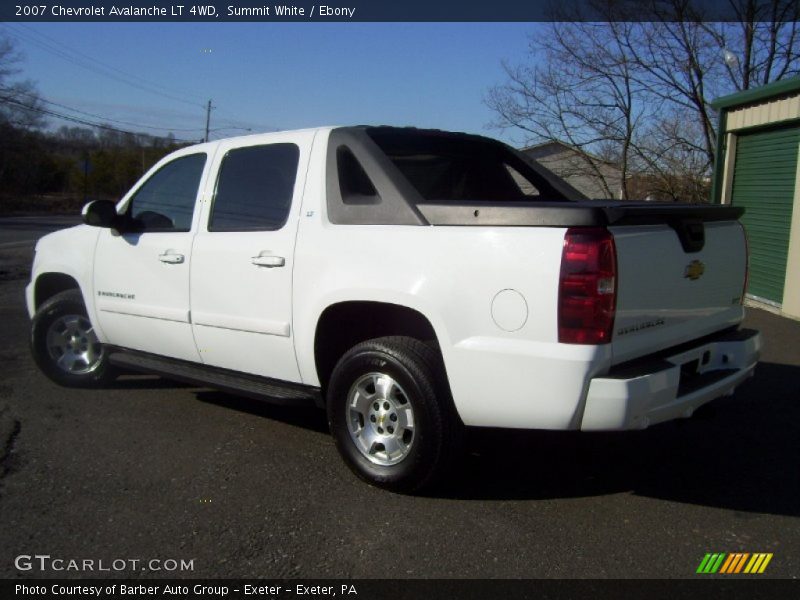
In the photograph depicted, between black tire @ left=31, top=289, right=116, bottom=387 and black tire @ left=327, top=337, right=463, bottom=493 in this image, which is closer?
black tire @ left=327, top=337, right=463, bottom=493

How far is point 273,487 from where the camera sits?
391cm

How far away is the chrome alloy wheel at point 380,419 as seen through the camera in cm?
376

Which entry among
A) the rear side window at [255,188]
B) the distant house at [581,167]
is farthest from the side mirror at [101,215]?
the distant house at [581,167]

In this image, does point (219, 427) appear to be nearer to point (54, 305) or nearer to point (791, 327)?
point (54, 305)

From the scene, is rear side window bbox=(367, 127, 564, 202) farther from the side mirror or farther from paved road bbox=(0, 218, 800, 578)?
the side mirror

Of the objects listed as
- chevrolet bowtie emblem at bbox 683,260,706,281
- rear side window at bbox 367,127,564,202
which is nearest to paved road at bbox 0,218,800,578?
chevrolet bowtie emblem at bbox 683,260,706,281

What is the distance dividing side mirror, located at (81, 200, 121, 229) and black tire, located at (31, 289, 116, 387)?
2.67 feet

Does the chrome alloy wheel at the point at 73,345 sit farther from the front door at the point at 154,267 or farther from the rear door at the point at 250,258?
the rear door at the point at 250,258

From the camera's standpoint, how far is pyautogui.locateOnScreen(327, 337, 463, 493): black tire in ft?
11.7

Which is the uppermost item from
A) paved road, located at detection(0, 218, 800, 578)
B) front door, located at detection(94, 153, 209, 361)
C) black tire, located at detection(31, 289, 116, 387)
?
front door, located at detection(94, 153, 209, 361)

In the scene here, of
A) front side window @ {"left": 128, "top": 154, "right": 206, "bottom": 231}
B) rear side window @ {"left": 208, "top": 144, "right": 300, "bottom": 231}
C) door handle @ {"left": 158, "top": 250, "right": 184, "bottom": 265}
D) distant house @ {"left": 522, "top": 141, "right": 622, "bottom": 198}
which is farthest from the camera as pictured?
distant house @ {"left": 522, "top": 141, "right": 622, "bottom": 198}

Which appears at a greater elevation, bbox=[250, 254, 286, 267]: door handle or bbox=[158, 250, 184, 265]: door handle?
bbox=[250, 254, 286, 267]: door handle

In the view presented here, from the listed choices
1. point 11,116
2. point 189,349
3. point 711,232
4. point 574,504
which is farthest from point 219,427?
point 11,116

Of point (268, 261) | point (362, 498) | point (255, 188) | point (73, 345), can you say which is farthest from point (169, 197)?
point (362, 498)
